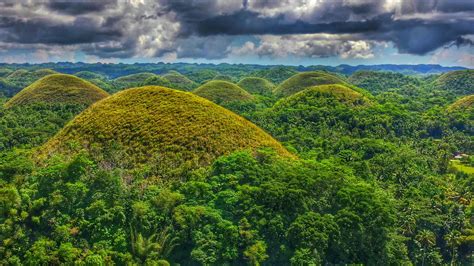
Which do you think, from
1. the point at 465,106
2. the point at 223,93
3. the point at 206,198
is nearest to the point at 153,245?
the point at 206,198

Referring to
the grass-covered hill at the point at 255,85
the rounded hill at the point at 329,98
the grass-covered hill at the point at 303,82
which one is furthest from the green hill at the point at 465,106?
the grass-covered hill at the point at 255,85

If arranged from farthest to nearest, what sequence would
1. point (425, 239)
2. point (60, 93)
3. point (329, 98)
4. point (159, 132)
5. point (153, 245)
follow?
1. point (60, 93)
2. point (329, 98)
3. point (159, 132)
4. point (425, 239)
5. point (153, 245)

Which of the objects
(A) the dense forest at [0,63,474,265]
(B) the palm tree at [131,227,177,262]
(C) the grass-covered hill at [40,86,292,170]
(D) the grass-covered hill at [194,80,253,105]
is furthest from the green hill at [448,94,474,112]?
(B) the palm tree at [131,227,177,262]

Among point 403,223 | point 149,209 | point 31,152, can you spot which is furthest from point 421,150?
point 31,152

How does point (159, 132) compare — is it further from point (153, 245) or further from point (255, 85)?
point (255, 85)

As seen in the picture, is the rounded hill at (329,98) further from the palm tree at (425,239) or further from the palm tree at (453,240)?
the palm tree at (425,239)

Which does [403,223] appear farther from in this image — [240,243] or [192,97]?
[192,97]

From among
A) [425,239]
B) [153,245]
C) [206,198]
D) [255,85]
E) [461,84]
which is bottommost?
[425,239]
